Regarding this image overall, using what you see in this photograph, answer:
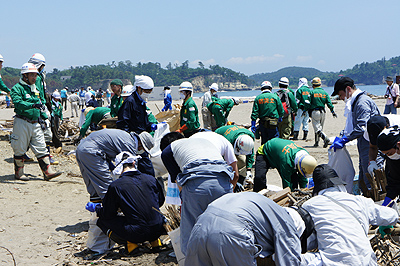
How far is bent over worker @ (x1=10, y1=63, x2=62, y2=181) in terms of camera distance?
24.6 ft

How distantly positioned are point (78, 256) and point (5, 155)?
5.95 meters

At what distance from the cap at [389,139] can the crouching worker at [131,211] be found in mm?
2469

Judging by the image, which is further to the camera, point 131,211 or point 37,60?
point 37,60

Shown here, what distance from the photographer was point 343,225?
3150 mm

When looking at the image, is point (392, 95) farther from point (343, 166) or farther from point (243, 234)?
point (243, 234)

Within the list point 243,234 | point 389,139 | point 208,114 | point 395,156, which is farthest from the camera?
point 208,114

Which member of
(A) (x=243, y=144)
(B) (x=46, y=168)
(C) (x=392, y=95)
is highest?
(C) (x=392, y=95)

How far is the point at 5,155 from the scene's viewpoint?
9914 mm

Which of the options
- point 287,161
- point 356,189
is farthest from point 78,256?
point 356,189

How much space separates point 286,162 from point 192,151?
1.91 m

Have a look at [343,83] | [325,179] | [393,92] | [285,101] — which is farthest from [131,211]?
[393,92]

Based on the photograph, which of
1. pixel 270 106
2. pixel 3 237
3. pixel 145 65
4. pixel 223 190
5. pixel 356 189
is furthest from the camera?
pixel 145 65

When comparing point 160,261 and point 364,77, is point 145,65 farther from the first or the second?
point 160,261

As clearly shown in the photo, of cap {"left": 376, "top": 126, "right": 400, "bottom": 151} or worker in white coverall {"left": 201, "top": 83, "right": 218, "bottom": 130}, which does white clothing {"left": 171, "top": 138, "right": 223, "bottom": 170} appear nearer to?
cap {"left": 376, "top": 126, "right": 400, "bottom": 151}
